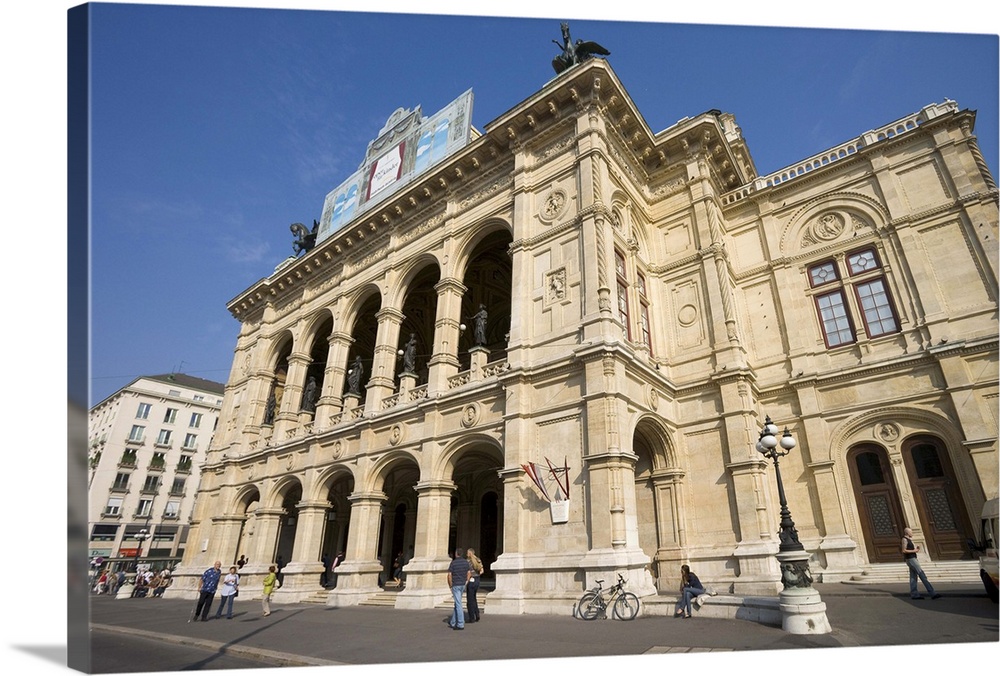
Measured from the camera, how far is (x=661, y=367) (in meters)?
16.8

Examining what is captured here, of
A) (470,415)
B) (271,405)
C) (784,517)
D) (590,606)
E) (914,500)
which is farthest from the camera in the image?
(271,405)

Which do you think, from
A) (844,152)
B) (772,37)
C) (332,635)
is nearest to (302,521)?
(332,635)

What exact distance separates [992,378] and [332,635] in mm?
17510

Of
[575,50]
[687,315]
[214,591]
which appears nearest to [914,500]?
[687,315]

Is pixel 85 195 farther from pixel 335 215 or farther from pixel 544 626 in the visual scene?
pixel 335 215

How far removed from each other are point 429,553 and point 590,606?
6.02m

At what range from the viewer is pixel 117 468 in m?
34.4

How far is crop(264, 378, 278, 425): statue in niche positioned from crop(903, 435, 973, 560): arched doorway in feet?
83.4

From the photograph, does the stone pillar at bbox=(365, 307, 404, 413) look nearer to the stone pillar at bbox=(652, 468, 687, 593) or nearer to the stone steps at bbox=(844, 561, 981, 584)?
the stone pillar at bbox=(652, 468, 687, 593)

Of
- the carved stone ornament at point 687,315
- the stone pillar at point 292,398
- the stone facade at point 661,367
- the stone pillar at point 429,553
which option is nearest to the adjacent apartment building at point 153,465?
the stone pillar at point 292,398

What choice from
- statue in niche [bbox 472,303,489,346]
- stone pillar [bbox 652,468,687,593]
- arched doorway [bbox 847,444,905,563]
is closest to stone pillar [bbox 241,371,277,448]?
statue in niche [bbox 472,303,489,346]

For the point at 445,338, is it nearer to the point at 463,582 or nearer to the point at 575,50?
the point at 463,582

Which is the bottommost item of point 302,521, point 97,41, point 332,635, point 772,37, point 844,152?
point 332,635

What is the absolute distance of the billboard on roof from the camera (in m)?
21.5
